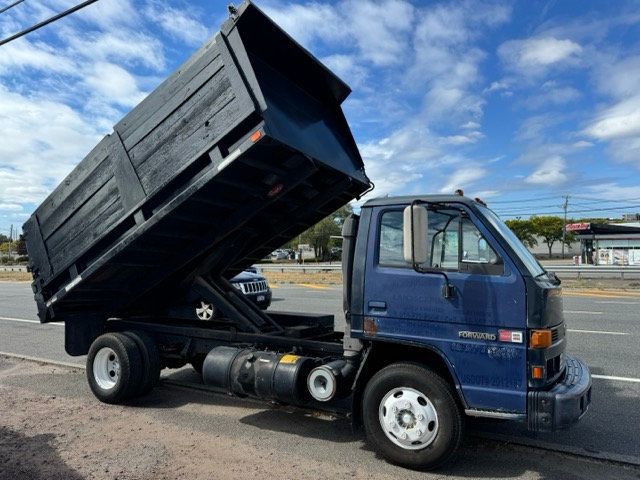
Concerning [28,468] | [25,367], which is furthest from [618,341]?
[25,367]

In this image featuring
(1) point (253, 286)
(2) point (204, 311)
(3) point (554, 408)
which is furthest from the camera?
(1) point (253, 286)

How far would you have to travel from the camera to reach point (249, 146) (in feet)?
14.9

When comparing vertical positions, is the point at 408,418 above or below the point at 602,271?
below

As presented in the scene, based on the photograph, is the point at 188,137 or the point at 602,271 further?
the point at 602,271

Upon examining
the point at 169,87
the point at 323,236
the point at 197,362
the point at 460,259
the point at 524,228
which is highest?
the point at 524,228

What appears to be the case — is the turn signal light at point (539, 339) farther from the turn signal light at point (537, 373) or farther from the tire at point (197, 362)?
the tire at point (197, 362)

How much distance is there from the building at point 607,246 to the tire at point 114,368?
46.1m

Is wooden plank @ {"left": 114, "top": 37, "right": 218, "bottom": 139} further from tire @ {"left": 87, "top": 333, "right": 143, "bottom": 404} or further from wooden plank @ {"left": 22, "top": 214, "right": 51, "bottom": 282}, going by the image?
tire @ {"left": 87, "top": 333, "right": 143, "bottom": 404}

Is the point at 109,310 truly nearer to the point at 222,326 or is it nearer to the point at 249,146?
the point at 222,326

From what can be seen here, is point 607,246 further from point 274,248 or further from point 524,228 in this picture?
point 274,248

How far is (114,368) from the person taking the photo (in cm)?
630

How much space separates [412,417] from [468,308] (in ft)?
3.26

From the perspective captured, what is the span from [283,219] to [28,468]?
12.2 ft

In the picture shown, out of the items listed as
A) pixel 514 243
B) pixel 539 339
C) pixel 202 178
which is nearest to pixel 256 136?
pixel 202 178
